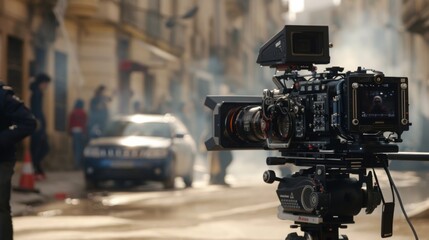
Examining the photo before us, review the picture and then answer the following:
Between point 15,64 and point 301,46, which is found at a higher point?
point 15,64

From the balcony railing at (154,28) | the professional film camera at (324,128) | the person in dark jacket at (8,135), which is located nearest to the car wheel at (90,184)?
the person in dark jacket at (8,135)

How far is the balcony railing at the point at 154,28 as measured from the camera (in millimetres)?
32531

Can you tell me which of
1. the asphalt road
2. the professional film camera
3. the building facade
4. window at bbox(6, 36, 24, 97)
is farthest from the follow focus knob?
window at bbox(6, 36, 24, 97)

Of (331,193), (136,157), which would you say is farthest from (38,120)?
(331,193)

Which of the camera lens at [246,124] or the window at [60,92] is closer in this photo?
the camera lens at [246,124]

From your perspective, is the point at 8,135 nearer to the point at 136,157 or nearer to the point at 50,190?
the point at 50,190

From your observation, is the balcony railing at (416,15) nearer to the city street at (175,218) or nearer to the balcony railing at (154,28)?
the balcony railing at (154,28)

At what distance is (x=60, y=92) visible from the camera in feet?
90.2

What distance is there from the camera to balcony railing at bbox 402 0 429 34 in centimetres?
2698

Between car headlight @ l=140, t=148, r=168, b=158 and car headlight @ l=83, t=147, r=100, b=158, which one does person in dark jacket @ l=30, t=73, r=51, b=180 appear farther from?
car headlight @ l=140, t=148, r=168, b=158

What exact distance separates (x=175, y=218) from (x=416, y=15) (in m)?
16.7

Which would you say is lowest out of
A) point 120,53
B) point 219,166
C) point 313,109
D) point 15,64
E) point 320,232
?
point 219,166

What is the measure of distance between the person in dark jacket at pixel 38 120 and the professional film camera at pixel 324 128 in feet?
41.4

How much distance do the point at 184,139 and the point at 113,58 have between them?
1225 cm
